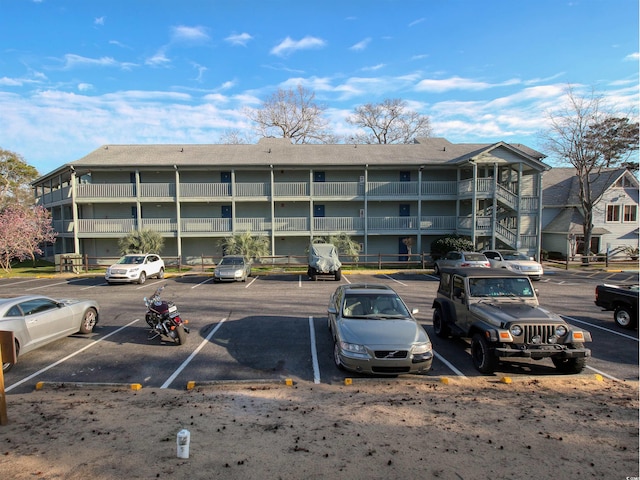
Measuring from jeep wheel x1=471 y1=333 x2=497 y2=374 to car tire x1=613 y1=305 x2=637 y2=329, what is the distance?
6.25m

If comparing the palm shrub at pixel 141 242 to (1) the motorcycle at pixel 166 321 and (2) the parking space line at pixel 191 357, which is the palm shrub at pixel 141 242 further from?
(1) the motorcycle at pixel 166 321

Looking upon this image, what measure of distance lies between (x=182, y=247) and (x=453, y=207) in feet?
70.3

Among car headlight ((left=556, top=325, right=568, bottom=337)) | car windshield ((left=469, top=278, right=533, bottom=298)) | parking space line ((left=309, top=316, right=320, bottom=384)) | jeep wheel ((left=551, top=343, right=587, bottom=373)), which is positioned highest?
car windshield ((left=469, top=278, right=533, bottom=298))

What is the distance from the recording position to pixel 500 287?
28.1 feet

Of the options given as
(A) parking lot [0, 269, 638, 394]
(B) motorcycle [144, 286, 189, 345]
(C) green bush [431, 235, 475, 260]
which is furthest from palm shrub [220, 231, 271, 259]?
(B) motorcycle [144, 286, 189, 345]

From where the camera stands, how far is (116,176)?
94.3 ft

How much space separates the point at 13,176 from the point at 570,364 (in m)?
54.1

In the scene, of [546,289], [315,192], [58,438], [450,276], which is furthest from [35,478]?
[315,192]

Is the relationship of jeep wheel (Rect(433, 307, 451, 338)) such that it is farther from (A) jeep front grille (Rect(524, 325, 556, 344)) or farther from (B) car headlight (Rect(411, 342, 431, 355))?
(B) car headlight (Rect(411, 342, 431, 355))

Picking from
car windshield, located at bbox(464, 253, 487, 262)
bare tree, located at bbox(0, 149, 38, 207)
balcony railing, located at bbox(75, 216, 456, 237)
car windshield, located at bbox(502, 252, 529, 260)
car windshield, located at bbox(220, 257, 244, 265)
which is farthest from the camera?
bare tree, located at bbox(0, 149, 38, 207)

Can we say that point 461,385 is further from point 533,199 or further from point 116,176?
point 116,176

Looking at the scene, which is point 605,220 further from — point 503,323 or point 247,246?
point 503,323

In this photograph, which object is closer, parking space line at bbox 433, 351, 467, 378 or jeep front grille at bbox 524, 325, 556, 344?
jeep front grille at bbox 524, 325, 556, 344

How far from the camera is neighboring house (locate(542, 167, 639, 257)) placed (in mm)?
30703
